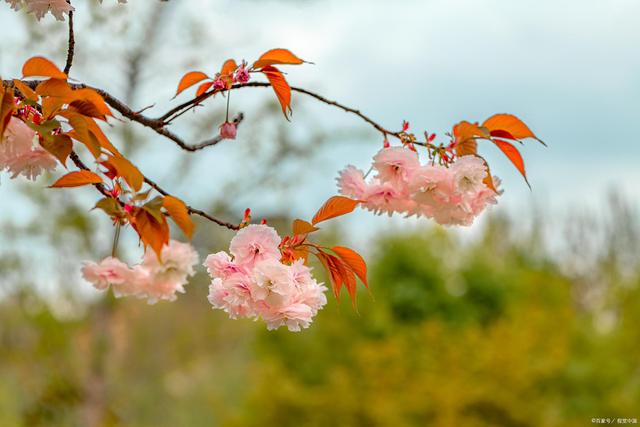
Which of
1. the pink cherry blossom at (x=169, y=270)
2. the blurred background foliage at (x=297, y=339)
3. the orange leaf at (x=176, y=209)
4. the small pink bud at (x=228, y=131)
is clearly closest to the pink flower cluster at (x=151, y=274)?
the pink cherry blossom at (x=169, y=270)

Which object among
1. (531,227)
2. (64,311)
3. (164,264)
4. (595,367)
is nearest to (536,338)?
(595,367)

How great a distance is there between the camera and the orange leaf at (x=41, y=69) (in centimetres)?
91

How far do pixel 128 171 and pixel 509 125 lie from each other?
0.58 meters

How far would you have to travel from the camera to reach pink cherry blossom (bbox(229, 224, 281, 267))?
41.3 inches

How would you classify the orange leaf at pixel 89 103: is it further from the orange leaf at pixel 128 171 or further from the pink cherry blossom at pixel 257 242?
the pink cherry blossom at pixel 257 242

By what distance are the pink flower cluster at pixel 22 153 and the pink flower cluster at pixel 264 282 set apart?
0.26 meters

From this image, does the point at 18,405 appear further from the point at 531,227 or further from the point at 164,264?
the point at 531,227

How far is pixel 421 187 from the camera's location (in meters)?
1.19

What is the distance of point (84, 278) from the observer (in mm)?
1422

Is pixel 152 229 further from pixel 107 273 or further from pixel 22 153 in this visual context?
pixel 107 273

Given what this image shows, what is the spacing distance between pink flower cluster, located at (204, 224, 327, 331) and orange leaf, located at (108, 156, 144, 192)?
19 centimetres

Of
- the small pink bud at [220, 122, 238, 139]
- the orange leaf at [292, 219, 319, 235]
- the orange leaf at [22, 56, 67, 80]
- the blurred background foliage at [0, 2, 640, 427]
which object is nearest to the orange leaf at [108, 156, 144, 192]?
the orange leaf at [22, 56, 67, 80]

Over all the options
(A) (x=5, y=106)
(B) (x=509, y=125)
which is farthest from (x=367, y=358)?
(A) (x=5, y=106)

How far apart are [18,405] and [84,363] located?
1.99 feet
